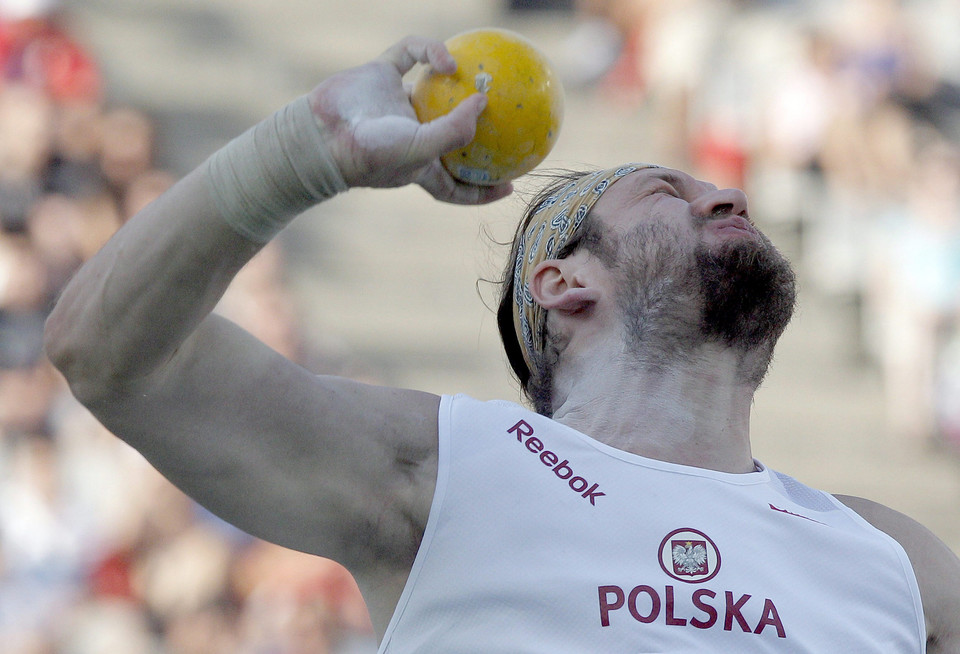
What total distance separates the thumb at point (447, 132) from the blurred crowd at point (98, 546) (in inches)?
173

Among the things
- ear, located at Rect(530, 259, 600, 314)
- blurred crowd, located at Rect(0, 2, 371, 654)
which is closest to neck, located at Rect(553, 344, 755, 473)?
ear, located at Rect(530, 259, 600, 314)

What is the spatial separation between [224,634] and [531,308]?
12.6 feet

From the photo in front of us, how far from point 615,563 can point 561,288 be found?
0.80m

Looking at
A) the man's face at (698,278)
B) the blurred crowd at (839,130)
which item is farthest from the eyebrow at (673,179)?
the blurred crowd at (839,130)

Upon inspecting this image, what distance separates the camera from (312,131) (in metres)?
1.74

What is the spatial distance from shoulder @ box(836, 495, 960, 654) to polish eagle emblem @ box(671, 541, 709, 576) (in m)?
0.52

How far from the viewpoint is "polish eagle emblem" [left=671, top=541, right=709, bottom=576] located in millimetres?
1897

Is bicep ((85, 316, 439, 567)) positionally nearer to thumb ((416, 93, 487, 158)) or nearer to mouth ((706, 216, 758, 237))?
thumb ((416, 93, 487, 158))

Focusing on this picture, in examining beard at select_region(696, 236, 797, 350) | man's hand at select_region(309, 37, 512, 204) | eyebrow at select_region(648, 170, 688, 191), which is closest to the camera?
man's hand at select_region(309, 37, 512, 204)

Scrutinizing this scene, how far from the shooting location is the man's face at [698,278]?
7.45ft

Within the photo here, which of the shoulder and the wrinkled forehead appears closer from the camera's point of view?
the shoulder

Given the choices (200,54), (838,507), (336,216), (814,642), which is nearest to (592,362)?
(838,507)

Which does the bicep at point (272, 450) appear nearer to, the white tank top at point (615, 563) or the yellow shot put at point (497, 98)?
the white tank top at point (615, 563)

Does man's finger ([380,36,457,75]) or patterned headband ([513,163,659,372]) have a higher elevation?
man's finger ([380,36,457,75])
